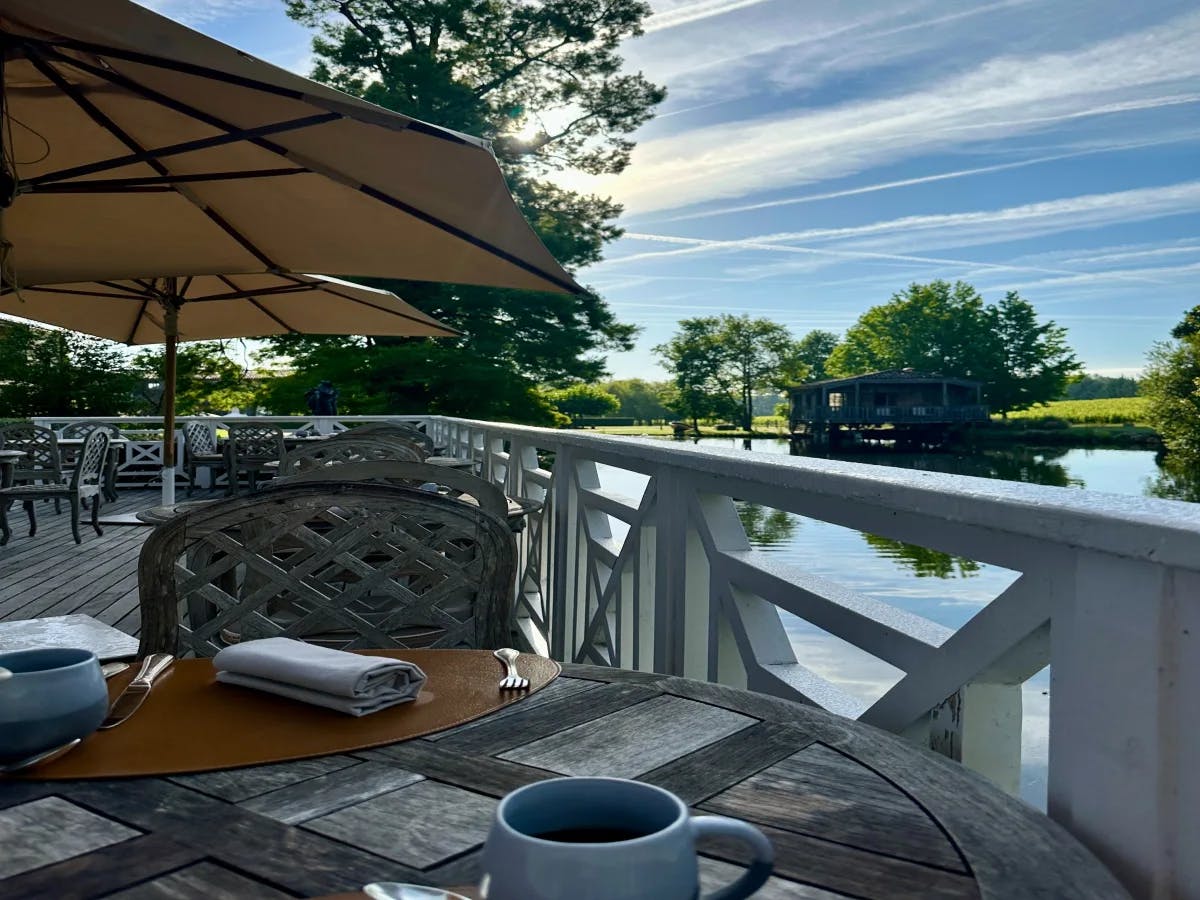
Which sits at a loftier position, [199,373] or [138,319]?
[199,373]

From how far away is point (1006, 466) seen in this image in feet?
153

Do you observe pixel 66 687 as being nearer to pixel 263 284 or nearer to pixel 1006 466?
pixel 263 284

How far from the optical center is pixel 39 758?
882 mm

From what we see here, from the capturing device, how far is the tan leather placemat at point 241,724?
0.90 m

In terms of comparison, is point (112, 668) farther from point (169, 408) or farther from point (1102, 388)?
point (1102, 388)

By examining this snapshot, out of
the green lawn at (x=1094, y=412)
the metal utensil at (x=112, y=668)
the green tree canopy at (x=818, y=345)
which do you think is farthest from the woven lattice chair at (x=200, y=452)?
the green tree canopy at (x=818, y=345)

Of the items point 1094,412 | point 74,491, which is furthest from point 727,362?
point 74,491

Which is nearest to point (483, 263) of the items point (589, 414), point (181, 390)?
point (181, 390)

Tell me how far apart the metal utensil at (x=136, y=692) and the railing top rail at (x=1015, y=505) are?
2.97ft

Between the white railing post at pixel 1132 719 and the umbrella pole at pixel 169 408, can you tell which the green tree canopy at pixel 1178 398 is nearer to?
the umbrella pole at pixel 169 408

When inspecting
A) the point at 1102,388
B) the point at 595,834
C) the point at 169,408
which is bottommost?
the point at 595,834

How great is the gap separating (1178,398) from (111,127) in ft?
162

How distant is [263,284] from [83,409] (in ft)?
79.6

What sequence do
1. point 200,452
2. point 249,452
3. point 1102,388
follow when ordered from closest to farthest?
point 249,452
point 200,452
point 1102,388
